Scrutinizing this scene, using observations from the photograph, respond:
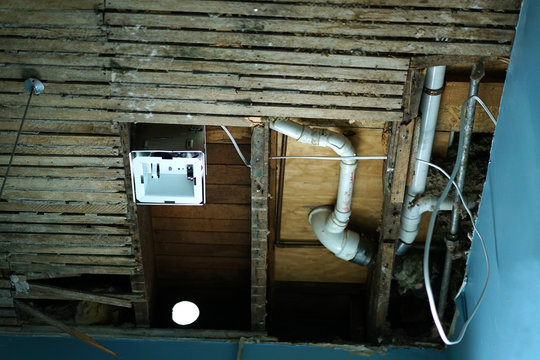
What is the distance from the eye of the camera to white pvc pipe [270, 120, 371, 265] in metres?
2.98

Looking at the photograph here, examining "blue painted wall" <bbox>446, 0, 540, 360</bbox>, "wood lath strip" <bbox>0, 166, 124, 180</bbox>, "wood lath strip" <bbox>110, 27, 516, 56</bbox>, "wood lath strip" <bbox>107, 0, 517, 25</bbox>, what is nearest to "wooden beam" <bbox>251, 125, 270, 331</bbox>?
"wood lath strip" <bbox>110, 27, 516, 56</bbox>

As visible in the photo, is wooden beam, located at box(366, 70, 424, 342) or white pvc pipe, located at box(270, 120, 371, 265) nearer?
wooden beam, located at box(366, 70, 424, 342)

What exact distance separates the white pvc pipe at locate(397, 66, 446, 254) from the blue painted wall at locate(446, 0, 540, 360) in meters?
0.33

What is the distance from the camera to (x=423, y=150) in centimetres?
305

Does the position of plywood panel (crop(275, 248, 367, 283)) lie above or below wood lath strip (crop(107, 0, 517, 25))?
below

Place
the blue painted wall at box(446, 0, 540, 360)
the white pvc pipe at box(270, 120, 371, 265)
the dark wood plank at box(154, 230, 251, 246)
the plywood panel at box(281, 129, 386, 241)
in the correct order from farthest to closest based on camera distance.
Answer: the dark wood plank at box(154, 230, 251, 246), the plywood panel at box(281, 129, 386, 241), the white pvc pipe at box(270, 120, 371, 265), the blue painted wall at box(446, 0, 540, 360)

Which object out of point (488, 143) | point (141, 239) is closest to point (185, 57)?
point (141, 239)

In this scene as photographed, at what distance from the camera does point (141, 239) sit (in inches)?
132

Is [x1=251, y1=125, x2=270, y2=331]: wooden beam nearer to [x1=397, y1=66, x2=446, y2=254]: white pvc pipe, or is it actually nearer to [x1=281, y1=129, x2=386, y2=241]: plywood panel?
[x1=281, y1=129, x2=386, y2=241]: plywood panel

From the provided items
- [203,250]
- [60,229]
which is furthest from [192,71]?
[203,250]

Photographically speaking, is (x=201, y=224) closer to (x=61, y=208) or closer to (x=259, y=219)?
(x=259, y=219)

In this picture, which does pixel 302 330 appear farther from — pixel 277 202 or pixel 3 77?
pixel 3 77

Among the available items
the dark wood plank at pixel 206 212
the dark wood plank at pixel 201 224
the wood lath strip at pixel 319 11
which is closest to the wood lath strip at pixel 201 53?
the wood lath strip at pixel 319 11

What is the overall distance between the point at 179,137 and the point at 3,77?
2.92ft
